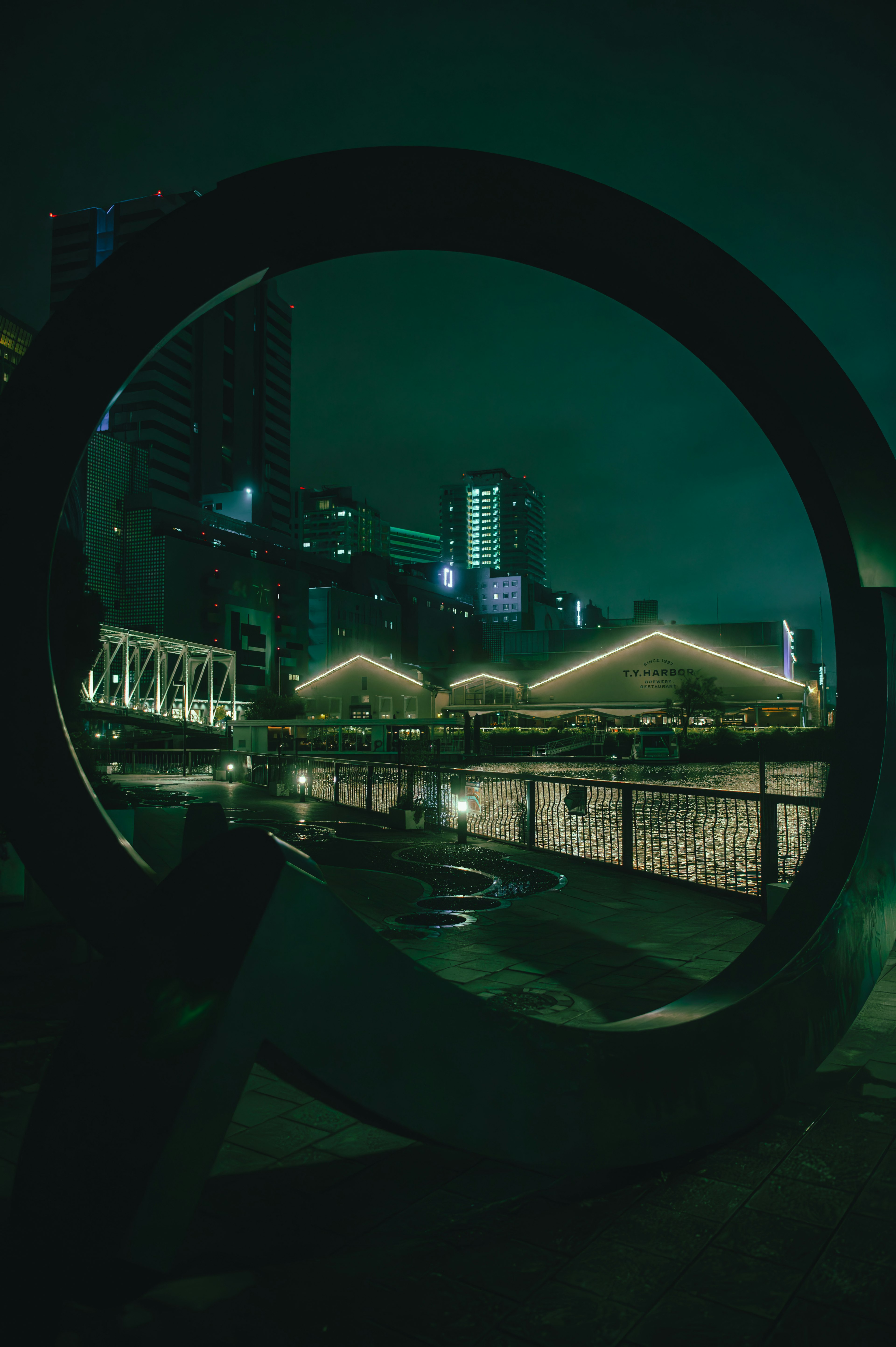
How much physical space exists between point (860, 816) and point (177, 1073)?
3017 millimetres

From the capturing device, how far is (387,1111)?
1.90 metres

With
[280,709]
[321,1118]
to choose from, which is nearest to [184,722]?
[280,709]

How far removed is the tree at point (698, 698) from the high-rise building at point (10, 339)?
45026 mm

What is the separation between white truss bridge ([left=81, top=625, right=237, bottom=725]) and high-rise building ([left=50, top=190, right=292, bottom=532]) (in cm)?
2472

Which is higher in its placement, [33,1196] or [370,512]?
[370,512]

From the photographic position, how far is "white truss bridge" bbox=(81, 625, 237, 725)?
49.3 meters

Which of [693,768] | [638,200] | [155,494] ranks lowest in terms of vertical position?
[693,768]

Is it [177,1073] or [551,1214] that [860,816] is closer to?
[551,1214]

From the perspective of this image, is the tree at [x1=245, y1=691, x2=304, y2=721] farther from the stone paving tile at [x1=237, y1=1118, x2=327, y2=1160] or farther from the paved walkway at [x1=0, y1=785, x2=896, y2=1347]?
the paved walkway at [x1=0, y1=785, x2=896, y2=1347]

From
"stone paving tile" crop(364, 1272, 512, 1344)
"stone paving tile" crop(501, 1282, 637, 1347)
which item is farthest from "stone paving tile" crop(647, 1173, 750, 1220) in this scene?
"stone paving tile" crop(364, 1272, 512, 1344)

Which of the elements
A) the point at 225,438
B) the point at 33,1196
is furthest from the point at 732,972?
the point at 225,438

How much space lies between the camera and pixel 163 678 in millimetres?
68688

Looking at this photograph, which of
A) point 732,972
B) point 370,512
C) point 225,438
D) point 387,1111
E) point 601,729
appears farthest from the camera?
point 370,512

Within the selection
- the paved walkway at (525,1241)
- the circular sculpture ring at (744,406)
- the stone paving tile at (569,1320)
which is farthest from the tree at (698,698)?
the stone paving tile at (569,1320)
